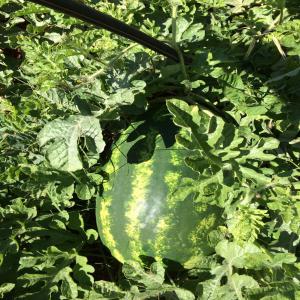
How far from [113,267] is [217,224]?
3.27 feet

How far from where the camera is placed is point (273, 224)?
2375mm

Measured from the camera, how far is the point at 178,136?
1918mm

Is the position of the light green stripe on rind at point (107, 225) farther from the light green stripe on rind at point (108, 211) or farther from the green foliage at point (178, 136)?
the green foliage at point (178, 136)

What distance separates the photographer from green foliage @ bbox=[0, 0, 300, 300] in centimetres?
210

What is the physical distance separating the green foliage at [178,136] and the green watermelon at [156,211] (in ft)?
0.24

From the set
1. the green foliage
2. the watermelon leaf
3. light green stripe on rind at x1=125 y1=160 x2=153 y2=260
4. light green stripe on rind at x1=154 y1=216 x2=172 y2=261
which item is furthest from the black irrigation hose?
light green stripe on rind at x1=154 y1=216 x2=172 y2=261

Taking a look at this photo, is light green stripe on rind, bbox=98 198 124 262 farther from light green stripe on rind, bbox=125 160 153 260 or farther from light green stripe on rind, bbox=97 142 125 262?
light green stripe on rind, bbox=125 160 153 260

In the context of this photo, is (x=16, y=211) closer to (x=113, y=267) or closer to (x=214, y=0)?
(x=113, y=267)

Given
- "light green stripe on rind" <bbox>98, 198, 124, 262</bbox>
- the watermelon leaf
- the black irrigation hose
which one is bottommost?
"light green stripe on rind" <bbox>98, 198, 124, 262</bbox>

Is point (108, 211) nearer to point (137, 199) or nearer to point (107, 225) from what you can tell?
point (107, 225)

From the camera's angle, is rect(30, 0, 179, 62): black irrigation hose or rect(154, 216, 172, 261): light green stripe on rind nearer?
rect(30, 0, 179, 62): black irrigation hose

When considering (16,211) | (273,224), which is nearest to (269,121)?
(273,224)

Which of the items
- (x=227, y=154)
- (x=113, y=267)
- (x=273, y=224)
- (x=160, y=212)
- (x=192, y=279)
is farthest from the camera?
(x=113, y=267)

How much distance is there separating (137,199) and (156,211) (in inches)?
4.0
